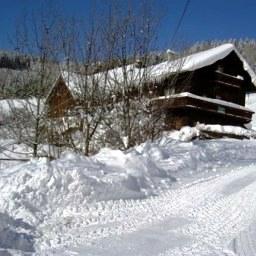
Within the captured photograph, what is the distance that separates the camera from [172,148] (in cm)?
1316

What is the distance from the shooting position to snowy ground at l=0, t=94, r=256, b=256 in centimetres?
526

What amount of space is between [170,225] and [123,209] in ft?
3.22

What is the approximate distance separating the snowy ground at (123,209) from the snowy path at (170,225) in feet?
0.04

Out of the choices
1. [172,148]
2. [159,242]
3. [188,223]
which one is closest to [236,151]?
[172,148]

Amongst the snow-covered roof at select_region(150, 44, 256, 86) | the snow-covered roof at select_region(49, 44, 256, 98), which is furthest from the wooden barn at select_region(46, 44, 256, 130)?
the snow-covered roof at select_region(49, 44, 256, 98)

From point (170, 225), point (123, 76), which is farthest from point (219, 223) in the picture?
point (123, 76)

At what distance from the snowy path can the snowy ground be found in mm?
12

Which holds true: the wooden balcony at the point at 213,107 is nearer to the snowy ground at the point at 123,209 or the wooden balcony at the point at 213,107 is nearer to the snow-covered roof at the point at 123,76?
the snow-covered roof at the point at 123,76

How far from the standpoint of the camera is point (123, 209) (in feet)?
22.9

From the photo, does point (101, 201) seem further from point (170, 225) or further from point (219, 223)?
point (219, 223)

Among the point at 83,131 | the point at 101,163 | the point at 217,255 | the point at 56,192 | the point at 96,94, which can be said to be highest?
the point at 96,94

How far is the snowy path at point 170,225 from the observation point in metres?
5.25

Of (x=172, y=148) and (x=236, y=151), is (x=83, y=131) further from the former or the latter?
(x=236, y=151)

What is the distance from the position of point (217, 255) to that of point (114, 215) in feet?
6.49
